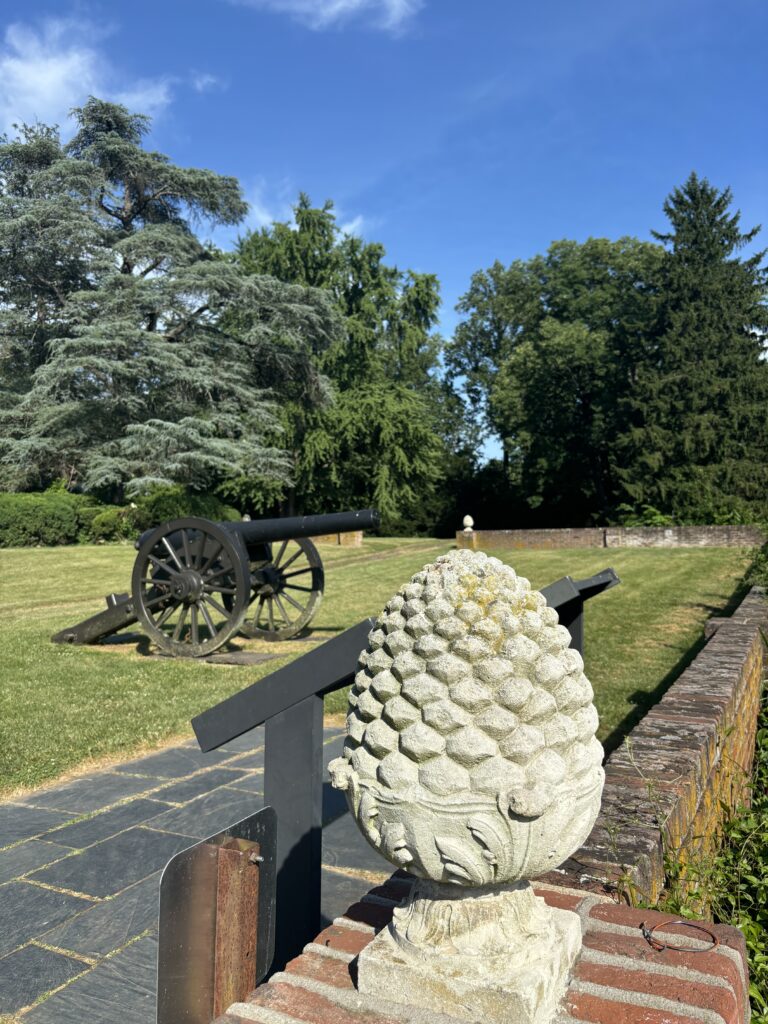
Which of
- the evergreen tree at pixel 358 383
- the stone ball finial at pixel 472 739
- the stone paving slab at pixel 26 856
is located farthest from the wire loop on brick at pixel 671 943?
the evergreen tree at pixel 358 383

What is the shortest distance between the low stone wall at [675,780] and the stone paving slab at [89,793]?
8.54 ft

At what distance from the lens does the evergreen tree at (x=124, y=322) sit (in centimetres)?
2205

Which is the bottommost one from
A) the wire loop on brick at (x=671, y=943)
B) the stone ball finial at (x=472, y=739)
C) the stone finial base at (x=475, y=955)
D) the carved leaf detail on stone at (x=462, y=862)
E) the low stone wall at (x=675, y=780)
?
the low stone wall at (x=675, y=780)

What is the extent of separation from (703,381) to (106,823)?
25.9 m

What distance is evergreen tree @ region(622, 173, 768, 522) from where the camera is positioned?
26.0 meters

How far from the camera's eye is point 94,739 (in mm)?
5340

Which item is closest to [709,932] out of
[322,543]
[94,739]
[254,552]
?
[94,739]

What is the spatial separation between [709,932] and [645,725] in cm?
194

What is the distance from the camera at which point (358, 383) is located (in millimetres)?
32062

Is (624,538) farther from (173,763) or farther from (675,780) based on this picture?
(675,780)

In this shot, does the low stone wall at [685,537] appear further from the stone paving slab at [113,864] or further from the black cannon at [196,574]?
the stone paving slab at [113,864]

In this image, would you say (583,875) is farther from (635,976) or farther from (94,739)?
(94,739)

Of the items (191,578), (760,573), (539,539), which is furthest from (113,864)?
(539,539)

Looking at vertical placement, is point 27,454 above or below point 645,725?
above
